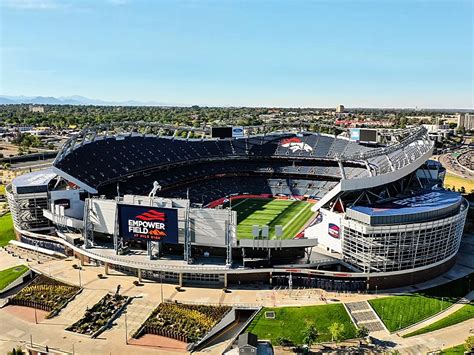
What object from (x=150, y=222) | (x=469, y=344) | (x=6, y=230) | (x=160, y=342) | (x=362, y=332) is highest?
(x=150, y=222)

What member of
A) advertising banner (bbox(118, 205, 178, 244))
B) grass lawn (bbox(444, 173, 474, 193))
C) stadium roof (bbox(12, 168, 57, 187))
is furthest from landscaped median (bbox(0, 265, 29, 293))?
grass lawn (bbox(444, 173, 474, 193))

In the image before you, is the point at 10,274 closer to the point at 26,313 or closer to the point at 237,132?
the point at 26,313

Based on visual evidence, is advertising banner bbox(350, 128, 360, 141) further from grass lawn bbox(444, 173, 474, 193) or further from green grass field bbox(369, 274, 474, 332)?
green grass field bbox(369, 274, 474, 332)

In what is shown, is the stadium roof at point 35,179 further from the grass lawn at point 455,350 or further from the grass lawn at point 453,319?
the grass lawn at point 455,350

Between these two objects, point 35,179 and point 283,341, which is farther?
point 35,179

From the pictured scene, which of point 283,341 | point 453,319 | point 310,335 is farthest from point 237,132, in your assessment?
point 310,335

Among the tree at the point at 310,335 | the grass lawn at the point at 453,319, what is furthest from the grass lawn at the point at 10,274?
the grass lawn at the point at 453,319

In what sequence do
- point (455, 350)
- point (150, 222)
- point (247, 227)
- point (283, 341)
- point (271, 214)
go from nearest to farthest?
point (455, 350)
point (283, 341)
point (150, 222)
point (247, 227)
point (271, 214)
